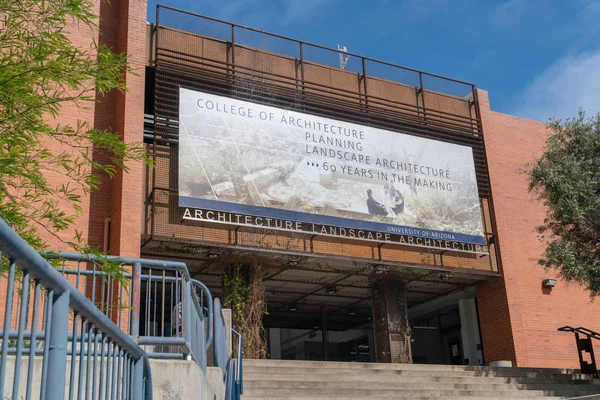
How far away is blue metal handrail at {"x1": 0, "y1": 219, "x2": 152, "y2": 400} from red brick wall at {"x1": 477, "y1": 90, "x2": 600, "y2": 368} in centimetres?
1533

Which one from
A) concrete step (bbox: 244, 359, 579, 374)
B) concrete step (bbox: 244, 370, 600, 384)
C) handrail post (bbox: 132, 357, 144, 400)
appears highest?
concrete step (bbox: 244, 359, 579, 374)

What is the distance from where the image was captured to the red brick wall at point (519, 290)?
1738 cm

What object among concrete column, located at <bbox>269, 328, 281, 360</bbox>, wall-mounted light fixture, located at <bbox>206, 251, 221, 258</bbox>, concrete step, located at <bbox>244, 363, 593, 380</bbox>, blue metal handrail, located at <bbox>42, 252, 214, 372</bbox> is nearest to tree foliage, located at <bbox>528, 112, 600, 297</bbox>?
concrete step, located at <bbox>244, 363, 593, 380</bbox>

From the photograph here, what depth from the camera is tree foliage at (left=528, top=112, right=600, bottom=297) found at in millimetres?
14331

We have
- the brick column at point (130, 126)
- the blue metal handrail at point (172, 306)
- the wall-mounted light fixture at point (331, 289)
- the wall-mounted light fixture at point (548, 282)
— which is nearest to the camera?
A: the blue metal handrail at point (172, 306)

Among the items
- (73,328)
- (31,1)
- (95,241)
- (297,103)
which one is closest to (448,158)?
(297,103)

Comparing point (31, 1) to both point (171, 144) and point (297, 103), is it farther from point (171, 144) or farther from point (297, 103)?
point (297, 103)

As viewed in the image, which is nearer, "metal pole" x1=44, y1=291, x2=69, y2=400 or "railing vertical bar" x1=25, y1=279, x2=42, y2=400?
"railing vertical bar" x1=25, y1=279, x2=42, y2=400

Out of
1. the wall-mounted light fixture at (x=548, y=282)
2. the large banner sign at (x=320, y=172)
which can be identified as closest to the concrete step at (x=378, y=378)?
the large banner sign at (x=320, y=172)

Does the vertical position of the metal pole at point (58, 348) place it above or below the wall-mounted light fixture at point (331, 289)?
below

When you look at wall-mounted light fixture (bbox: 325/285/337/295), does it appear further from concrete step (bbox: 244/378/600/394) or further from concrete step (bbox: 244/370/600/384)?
concrete step (bbox: 244/378/600/394)

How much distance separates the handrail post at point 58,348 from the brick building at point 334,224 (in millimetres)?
10993

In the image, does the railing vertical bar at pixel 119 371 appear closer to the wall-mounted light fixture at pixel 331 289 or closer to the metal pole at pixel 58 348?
the metal pole at pixel 58 348

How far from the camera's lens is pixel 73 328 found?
9.45ft
